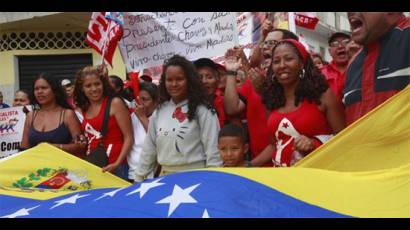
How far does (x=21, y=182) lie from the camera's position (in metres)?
5.02

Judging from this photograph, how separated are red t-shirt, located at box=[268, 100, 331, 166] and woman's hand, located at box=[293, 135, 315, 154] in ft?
0.18

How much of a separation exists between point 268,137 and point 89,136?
1646mm

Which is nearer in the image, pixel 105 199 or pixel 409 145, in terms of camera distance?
pixel 105 199

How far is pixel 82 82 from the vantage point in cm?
565

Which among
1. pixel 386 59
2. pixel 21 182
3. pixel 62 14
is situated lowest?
pixel 21 182

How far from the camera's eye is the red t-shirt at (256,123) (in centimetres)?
475

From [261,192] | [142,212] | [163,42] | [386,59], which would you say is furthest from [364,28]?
[163,42]

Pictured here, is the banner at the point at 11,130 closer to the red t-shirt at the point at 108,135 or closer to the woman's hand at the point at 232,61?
the red t-shirt at the point at 108,135

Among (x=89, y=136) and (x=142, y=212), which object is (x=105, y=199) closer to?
(x=142, y=212)

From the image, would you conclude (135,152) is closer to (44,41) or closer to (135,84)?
(135,84)

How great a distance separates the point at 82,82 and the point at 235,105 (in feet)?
4.77

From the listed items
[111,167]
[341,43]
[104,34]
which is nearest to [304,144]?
[111,167]

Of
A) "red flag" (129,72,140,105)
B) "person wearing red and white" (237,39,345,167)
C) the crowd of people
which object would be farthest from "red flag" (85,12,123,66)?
"person wearing red and white" (237,39,345,167)

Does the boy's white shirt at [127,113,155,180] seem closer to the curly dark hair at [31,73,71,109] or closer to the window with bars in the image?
the curly dark hair at [31,73,71,109]
